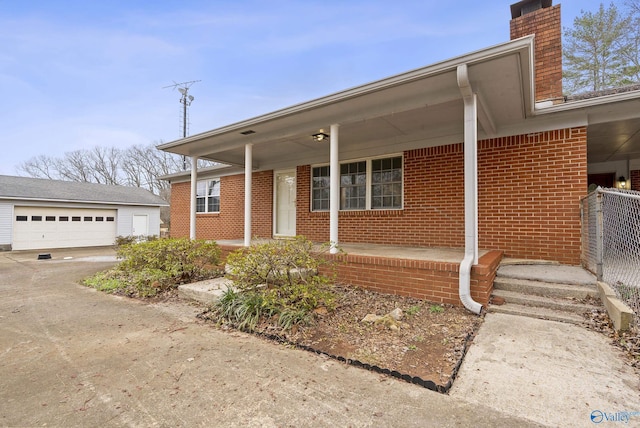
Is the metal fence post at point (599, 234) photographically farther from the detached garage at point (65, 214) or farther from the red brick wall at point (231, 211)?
the detached garage at point (65, 214)

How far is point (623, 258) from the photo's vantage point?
3.69 meters

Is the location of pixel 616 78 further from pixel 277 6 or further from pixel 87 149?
pixel 87 149

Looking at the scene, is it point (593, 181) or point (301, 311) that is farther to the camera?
point (593, 181)

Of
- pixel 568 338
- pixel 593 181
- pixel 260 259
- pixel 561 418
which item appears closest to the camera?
pixel 561 418

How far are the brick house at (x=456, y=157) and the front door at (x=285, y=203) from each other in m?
0.35

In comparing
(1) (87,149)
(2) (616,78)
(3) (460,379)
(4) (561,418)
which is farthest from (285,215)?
(1) (87,149)

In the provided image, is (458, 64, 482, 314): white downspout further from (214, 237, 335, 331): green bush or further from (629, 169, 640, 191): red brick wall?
(629, 169, 640, 191): red brick wall

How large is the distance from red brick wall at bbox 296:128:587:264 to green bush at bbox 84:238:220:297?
149 inches

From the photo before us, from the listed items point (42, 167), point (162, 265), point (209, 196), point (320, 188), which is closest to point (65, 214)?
point (209, 196)

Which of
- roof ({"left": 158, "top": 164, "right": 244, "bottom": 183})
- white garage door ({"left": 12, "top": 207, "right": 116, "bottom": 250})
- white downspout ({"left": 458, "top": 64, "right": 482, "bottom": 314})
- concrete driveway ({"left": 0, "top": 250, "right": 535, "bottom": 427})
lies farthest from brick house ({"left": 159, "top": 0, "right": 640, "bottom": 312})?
white garage door ({"left": 12, "top": 207, "right": 116, "bottom": 250})

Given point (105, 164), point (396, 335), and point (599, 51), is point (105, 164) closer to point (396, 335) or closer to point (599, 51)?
point (396, 335)

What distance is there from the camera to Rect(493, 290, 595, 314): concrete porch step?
11.5ft

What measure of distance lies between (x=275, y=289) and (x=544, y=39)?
708cm

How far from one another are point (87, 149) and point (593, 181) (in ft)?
137
